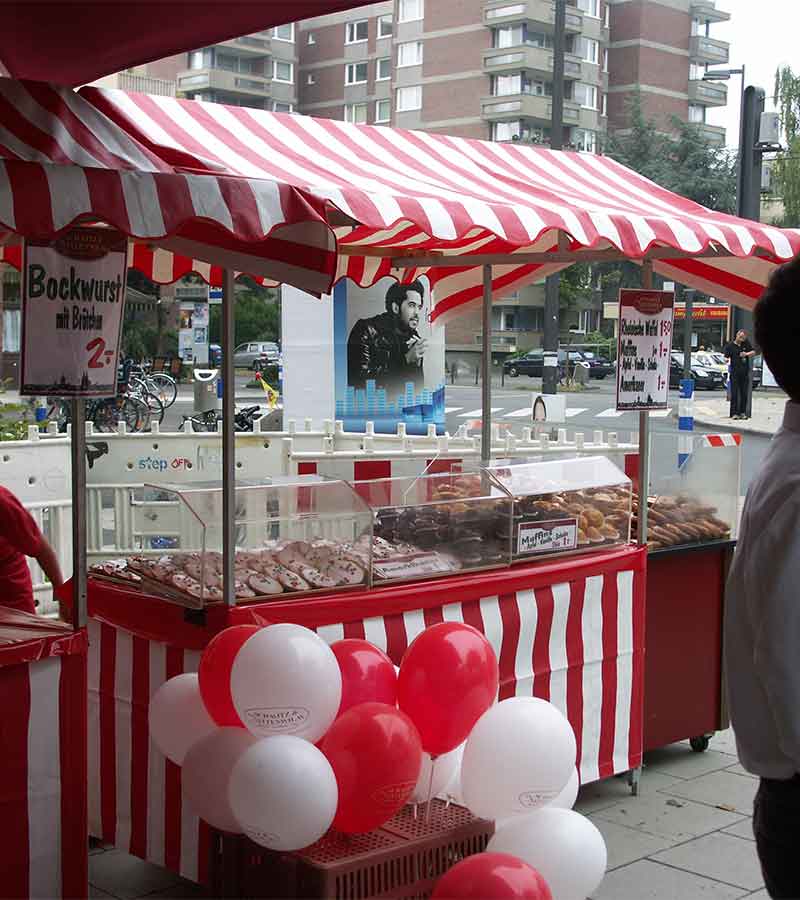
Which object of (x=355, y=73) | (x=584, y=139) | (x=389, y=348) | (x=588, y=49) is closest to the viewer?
(x=389, y=348)

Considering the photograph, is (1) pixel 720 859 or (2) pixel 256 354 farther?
(2) pixel 256 354

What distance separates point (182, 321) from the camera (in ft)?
145

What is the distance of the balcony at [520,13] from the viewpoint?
61.9m

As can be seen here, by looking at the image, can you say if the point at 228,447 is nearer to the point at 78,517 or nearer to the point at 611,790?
the point at 78,517

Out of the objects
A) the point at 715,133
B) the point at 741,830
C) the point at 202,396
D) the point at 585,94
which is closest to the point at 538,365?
the point at 585,94

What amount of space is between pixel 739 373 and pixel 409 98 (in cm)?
4691

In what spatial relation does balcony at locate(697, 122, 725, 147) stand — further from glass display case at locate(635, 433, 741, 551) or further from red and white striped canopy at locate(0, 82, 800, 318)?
glass display case at locate(635, 433, 741, 551)

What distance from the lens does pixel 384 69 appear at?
74312 mm

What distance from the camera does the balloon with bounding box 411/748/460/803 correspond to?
3492 mm

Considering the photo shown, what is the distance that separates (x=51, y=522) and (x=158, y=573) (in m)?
4.01

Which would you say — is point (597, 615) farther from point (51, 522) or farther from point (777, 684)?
point (51, 522)

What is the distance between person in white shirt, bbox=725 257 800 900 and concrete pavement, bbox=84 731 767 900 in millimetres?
2179

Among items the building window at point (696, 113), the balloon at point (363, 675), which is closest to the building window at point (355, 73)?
the building window at point (696, 113)

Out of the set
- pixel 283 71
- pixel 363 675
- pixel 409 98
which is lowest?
pixel 363 675
